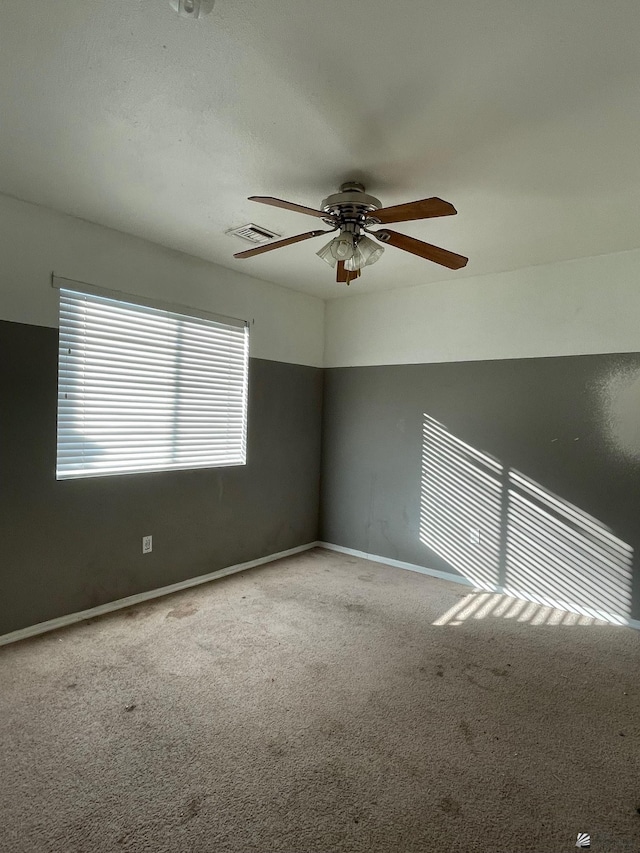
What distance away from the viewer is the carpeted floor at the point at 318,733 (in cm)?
158

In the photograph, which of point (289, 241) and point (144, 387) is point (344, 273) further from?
point (144, 387)

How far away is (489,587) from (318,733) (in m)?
2.31

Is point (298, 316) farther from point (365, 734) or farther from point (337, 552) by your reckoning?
point (365, 734)

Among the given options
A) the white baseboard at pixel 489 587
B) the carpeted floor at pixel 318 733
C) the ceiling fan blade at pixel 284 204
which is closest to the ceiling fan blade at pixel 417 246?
the ceiling fan blade at pixel 284 204

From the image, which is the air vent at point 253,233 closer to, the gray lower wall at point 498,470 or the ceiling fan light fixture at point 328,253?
the ceiling fan light fixture at point 328,253

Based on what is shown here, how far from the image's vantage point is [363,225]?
2473mm

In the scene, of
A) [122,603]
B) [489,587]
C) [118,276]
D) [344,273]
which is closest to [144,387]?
[118,276]

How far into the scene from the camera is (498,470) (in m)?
3.87

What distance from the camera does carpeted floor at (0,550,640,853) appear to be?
5.17 feet

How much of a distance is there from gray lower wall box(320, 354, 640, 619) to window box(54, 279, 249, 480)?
1255 mm

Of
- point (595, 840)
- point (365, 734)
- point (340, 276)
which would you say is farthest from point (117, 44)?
point (595, 840)

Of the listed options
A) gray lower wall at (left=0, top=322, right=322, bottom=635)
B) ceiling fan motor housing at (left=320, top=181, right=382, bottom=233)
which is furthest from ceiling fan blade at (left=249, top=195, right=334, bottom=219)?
gray lower wall at (left=0, top=322, right=322, bottom=635)

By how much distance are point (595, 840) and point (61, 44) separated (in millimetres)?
3137

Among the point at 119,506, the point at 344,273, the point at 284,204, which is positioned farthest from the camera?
the point at 119,506
